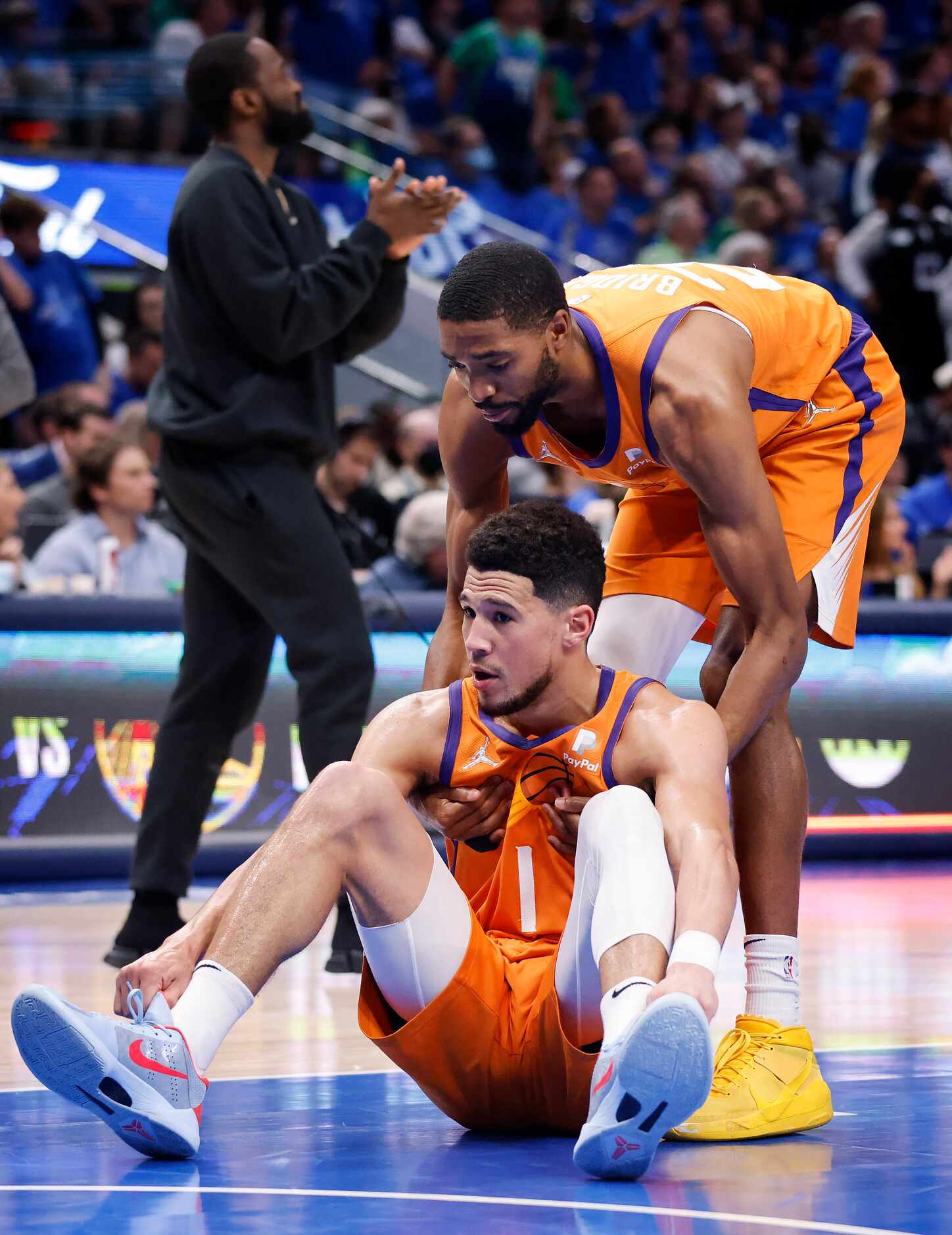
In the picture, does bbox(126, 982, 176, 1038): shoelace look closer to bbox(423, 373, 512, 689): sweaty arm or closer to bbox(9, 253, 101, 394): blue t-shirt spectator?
bbox(423, 373, 512, 689): sweaty arm

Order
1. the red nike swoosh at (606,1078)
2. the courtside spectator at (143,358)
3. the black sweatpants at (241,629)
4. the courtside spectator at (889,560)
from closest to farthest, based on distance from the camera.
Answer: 1. the red nike swoosh at (606,1078)
2. the black sweatpants at (241,629)
3. the courtside spectator at (889,560)
4. the courtside spectator at (143,358)

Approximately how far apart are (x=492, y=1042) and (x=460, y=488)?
1.27 metres

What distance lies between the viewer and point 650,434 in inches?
139

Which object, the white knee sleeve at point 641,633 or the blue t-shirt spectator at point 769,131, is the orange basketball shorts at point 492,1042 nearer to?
the white knee sleeve at point 641,633

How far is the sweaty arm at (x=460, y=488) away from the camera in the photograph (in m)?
3.90

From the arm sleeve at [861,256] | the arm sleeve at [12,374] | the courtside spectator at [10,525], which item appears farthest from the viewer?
the arm sleeve at [861,256]

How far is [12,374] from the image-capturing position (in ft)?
22.2

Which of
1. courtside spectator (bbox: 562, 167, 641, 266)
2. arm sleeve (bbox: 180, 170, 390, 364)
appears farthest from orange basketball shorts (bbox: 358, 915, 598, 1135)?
courtside spectator (bbox: 562, 167, 641, 266)

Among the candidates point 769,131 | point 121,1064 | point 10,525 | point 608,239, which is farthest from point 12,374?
point 769,131

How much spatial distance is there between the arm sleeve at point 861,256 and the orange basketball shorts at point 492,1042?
835 centimetres

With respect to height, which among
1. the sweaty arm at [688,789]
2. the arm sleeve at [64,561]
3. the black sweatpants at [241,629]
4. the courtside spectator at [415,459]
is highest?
the sweaty arm at [688,789]

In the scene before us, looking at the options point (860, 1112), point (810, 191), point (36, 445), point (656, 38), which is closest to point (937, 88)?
point (810, 191)

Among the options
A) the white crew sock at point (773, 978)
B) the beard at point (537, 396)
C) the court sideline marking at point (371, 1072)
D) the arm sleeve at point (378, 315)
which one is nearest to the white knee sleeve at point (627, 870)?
the white crew sock at point (773, 978)

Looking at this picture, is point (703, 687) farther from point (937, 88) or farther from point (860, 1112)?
point (937, 88)
